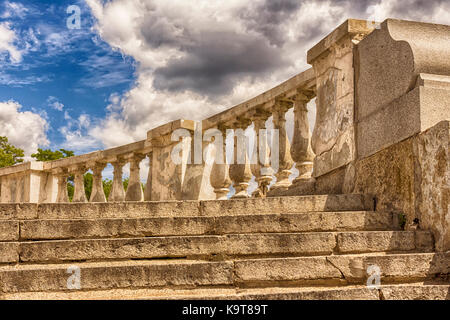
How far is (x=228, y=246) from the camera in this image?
4.16 m

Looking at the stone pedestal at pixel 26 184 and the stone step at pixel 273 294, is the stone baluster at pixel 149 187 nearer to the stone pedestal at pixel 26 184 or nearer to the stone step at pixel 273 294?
the stone pedestal at pixel 26 184

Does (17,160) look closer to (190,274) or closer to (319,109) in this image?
(319,109)

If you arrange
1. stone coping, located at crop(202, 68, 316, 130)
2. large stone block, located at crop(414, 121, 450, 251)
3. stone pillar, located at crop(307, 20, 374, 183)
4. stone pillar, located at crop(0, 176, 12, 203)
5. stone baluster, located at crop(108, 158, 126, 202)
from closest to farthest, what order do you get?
large stone block, located at crop(414, 121, 450, 251) < stone pillar, located at crop(307, 20, 374, 183) < stone coping, located at crop(202, 68, 316, 130) < stone baluster, located at crop(108, 158, 126, 202) < stone pillar, located at crop(0, 176, 12, 203)

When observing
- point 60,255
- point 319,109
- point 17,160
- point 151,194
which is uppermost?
point 17,160

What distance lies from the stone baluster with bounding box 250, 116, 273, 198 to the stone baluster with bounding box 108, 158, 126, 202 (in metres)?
3.75

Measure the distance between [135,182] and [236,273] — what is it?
6492mm

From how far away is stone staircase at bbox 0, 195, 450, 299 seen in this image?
3861mm

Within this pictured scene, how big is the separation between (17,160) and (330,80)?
64.8 ft

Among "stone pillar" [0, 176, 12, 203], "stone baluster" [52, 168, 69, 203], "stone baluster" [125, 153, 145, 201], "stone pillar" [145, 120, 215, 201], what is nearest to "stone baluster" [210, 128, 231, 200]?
"stone pillar" [145, 120, 215, 201]

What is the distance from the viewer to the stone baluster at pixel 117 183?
1041 cm

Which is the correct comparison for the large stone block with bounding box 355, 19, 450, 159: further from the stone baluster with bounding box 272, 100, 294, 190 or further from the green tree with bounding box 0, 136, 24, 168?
the green tree with bounding box 0, 136, 24, 168

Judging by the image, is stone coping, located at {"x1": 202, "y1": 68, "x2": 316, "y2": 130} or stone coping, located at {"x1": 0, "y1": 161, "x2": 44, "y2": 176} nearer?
stone coping, located at {"x1": 202, "y1": 68, "x2": 316, "y2": 130}
